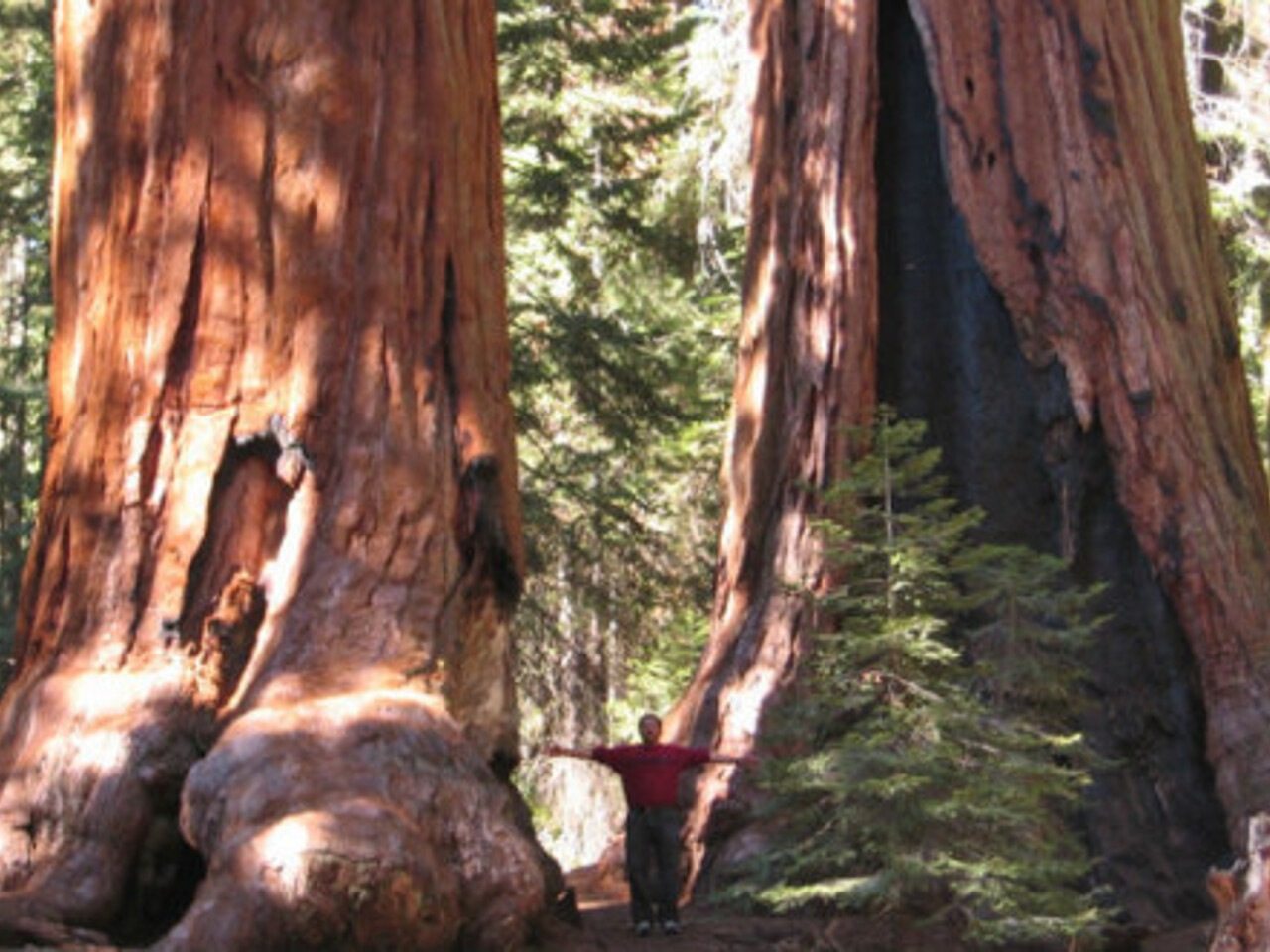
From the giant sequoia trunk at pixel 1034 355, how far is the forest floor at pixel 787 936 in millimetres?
544

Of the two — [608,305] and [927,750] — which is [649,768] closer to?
[927,750]

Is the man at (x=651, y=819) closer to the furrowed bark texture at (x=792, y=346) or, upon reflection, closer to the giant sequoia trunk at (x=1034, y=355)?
the giant sequoia trunk at (x=1034, y=355)

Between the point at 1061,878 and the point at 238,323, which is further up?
the point at 238,323

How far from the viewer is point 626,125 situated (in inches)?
713

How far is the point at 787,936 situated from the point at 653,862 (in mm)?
753

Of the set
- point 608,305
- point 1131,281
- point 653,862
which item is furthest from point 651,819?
point 608,305

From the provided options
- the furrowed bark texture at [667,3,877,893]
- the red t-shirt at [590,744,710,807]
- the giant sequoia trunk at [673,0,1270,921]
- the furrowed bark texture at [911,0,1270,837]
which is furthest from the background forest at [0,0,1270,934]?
the red t-shirt at [590,744,710,807]

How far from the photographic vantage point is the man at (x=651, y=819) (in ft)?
28.5

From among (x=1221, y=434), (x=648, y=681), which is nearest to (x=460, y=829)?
(x=1221, y=434)

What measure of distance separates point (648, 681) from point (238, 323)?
396 inches

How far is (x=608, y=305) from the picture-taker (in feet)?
66.1

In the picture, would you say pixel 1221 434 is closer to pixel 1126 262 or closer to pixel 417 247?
pixel 1126 262

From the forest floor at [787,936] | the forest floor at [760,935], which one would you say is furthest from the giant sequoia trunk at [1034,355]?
the forest floor at [760,935]

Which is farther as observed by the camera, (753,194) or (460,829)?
(753,194)
